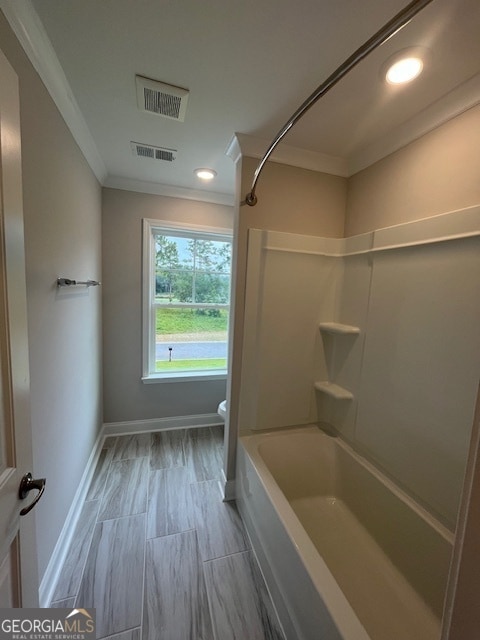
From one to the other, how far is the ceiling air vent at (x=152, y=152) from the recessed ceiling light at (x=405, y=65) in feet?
4.21

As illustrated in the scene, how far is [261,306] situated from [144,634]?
1652mm

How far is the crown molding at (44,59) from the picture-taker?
2.75 ft

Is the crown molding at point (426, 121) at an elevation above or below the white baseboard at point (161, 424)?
above

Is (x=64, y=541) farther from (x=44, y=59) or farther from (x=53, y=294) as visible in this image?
(x=44, y=59)

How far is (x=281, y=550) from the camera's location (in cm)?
113

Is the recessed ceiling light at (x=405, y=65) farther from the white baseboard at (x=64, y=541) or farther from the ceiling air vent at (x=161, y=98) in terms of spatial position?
the white baseboard at (x=64, y=541)

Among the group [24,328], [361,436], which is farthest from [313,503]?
[24,328]

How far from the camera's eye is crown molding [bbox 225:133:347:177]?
1.57 meters

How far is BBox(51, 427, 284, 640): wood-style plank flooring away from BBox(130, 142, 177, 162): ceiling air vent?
7.99ft

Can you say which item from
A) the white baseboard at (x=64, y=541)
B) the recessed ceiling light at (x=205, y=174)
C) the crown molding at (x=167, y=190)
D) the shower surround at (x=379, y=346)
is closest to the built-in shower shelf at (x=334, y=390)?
the shower surround at (x=379, y=346)

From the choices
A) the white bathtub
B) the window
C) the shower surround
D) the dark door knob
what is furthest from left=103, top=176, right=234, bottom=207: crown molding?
the dark door knob

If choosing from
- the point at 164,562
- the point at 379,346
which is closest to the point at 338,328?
the point at 379,346

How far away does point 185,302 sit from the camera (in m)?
2.69

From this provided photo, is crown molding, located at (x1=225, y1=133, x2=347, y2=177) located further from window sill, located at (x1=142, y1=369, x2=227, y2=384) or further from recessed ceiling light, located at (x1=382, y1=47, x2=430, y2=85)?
window sill, located at (x1=142, y1=369, x2=227, y2=384)
